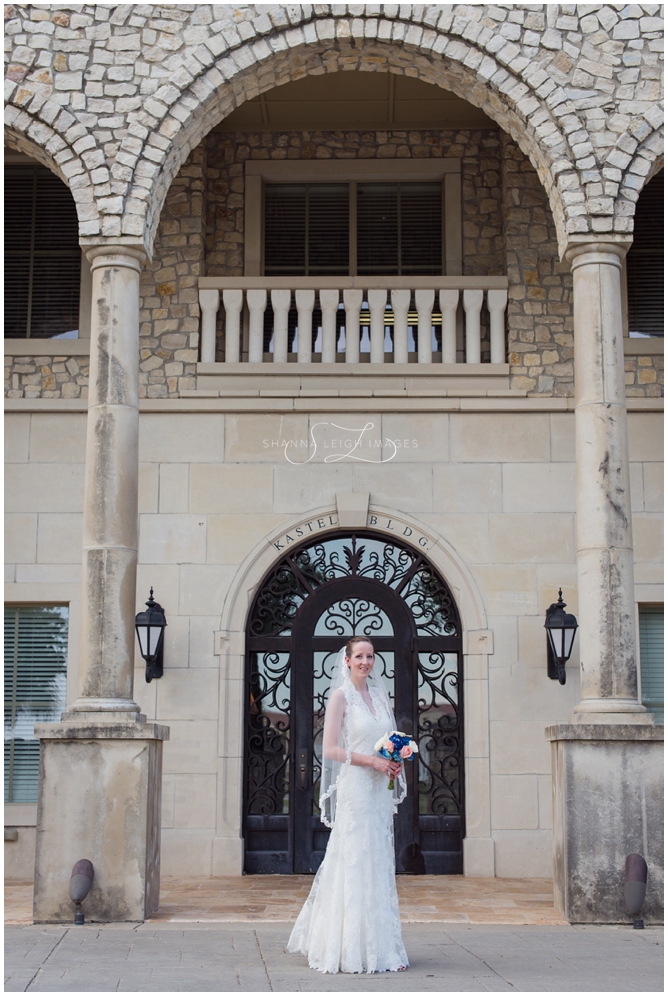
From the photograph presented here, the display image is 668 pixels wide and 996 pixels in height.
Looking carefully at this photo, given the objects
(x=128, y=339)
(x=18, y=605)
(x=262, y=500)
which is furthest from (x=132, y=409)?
(x=18, y=605)

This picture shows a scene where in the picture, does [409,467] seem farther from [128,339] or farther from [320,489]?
[128,339]

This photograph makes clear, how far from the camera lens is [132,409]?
8375 mm

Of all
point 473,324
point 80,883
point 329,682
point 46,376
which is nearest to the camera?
point 80,883

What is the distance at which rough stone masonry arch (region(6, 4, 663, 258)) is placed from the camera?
851 centimetres

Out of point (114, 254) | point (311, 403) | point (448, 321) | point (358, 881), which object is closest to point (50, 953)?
point (358, 881)

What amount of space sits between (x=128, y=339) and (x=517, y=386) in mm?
4163

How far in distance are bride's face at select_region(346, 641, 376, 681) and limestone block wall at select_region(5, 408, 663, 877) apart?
438 centimetres

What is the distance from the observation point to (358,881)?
596 cm

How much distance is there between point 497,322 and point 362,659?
566 centimetres

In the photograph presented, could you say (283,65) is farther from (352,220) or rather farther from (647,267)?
(647,267)

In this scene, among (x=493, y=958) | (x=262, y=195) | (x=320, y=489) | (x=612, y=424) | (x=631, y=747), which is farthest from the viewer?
(x=262, y=195)

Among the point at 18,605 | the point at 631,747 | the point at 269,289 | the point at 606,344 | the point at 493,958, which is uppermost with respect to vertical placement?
the point at 269,289

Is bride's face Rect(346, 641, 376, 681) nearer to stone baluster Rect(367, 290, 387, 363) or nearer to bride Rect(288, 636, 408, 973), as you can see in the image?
bride Rect(288, 636, 408, 973)

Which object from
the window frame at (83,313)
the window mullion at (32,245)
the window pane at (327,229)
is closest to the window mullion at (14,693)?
the window frame at (83,313)
